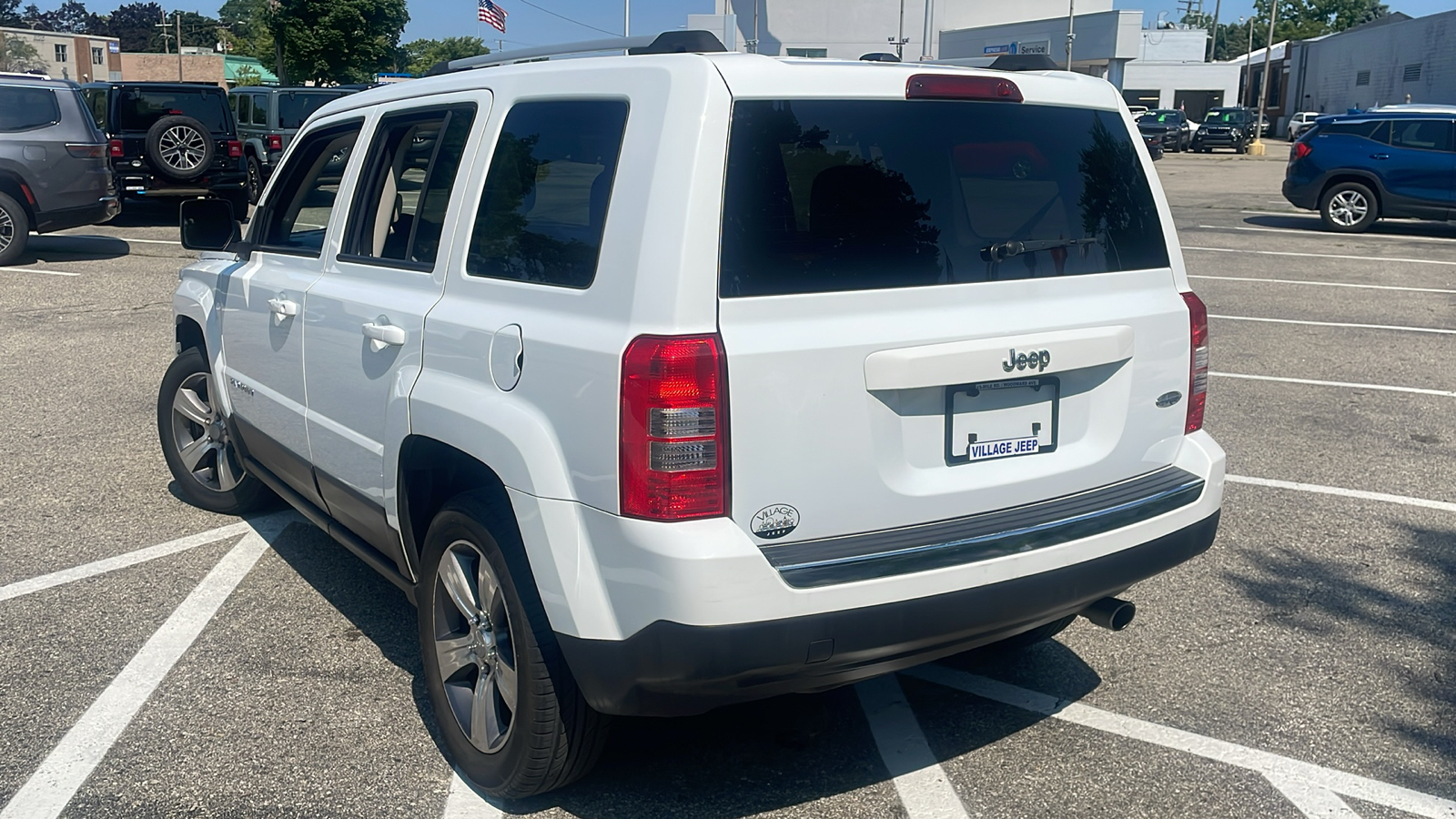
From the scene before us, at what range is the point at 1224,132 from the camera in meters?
46.4

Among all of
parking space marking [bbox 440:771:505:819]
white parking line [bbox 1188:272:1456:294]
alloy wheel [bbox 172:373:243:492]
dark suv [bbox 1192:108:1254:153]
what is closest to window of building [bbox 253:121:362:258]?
alloy wheel [bbox 172:373:243:492]

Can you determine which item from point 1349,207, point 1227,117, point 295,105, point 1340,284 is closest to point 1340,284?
point 1340,284

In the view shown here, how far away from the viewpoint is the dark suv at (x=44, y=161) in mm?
13211

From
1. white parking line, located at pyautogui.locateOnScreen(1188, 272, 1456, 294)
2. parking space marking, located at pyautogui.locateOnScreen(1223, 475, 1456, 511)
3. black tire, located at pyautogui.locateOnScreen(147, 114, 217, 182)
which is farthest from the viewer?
black tire, located at pyautogui.locateOnScreen(147, 114, 217, 182)

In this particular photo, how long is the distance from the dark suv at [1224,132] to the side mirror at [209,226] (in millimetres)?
47158

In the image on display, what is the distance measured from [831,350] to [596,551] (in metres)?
0.70

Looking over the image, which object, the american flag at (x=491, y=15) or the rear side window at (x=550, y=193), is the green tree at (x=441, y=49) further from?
the rear side window at (x=550, y=193)

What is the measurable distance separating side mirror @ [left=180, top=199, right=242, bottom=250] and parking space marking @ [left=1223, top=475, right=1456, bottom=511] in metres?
4.72

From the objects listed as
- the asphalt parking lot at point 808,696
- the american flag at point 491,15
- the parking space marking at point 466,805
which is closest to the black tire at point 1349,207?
the asphalt parking lot at point 808,696

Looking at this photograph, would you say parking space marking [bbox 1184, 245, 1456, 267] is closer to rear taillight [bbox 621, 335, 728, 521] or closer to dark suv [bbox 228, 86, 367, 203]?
dark suv [bbox 228, 86, 367, 203]

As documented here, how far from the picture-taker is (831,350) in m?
2.81

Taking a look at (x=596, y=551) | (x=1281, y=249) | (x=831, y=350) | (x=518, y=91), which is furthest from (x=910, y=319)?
(x=1281, y=249)

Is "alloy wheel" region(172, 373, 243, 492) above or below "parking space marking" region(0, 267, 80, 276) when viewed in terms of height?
above

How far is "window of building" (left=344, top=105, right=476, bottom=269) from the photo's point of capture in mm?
3541
